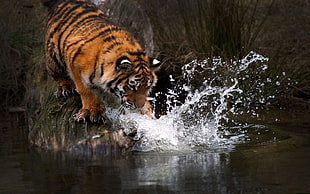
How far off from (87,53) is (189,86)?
2.83m

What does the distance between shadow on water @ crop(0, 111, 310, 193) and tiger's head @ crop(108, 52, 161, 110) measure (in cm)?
55

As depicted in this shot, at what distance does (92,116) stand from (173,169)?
1472 mm

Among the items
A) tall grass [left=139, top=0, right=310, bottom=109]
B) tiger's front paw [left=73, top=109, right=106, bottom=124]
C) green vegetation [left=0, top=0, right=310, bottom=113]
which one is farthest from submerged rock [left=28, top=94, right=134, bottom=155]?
tall grass [left=139, top=0, right=310, bottom=109]

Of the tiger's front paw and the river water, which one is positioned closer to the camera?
the river water

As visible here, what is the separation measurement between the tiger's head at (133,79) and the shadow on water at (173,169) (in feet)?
1.82

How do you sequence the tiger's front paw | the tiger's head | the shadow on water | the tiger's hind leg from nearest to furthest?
the shadow on water < the tiger's head < the tiger's front paw < the tiger's hind leg

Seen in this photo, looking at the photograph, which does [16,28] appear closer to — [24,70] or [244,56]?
[24,70]

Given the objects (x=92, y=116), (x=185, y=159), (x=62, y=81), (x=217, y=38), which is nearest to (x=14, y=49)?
(x=62, y=81)

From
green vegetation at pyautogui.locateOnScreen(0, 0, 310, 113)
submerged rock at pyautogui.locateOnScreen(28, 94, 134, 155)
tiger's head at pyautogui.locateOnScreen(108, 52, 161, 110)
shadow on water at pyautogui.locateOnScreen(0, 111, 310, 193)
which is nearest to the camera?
shadow on water at pyautogui.locateOnScreen(0, 111, 310, 193)

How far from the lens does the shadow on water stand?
13.6ft

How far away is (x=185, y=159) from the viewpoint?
522cm

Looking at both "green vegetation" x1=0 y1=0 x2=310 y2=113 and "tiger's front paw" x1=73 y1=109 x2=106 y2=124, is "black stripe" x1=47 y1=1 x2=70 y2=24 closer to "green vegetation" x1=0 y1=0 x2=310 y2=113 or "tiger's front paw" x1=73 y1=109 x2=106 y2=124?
"green vegetation" x1=0 y1=0 x2=310 y2=113

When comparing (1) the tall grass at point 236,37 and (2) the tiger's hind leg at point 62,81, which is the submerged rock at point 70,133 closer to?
(2) the tiger's hind leg at point 62,81

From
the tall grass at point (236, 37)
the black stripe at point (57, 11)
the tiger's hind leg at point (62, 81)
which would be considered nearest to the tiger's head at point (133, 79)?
the tiger's hind leg at point (62, 81)
